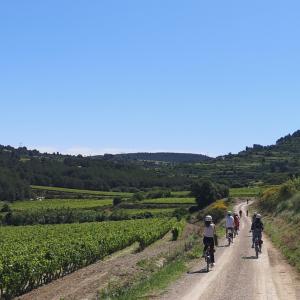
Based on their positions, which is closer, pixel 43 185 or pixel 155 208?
pixel 155 208

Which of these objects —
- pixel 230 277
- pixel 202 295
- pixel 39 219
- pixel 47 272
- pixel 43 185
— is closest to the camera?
pixel 202 295

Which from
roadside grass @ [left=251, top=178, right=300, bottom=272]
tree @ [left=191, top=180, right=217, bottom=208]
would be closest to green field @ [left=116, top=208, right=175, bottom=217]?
tree @ [left=191, top=180, right=217, bottom=208]

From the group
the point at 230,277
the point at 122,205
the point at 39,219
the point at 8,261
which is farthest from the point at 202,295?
Answer: the point at 122,205

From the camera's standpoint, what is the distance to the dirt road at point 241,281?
16.0 metres

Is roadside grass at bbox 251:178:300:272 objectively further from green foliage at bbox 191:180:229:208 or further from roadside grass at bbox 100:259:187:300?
green foliage at bbox 191:180:229:208

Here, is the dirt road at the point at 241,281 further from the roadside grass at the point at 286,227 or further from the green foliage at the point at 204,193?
the green foliage at the point at 204,193

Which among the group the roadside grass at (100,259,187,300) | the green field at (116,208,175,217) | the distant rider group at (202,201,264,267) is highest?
the distant rider group at (202,201,264,267)

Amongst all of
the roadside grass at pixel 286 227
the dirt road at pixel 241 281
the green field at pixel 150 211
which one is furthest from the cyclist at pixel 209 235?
the green field at pixel 150 211

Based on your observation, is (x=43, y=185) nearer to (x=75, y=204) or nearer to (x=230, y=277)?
(x=75, y=204)

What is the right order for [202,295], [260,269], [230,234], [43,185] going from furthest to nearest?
[43,185], [230,234], [260,269], [202,295]

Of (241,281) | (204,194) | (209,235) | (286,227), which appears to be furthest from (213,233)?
(204,194)

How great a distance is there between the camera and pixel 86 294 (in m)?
22.1

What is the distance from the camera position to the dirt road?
15958 mm

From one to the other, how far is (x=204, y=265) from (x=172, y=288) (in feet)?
20.8
